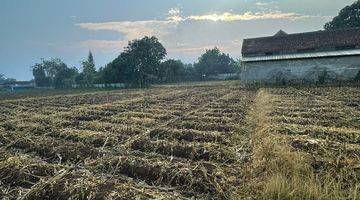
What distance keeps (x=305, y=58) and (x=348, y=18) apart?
2754cm

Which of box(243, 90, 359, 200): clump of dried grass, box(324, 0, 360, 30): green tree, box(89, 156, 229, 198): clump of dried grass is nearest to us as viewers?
box(243, 90, 359, 200): clump of dried grass

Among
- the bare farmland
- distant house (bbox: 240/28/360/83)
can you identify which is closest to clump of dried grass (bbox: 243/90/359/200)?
the bare farmland

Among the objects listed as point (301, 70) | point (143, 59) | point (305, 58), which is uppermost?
point (143, 59)

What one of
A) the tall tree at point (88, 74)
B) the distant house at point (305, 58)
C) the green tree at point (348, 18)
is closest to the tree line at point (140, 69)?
the tall tree at point (88, 74)

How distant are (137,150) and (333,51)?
29826mm

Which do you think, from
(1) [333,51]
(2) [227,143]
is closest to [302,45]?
(1) [333,51]

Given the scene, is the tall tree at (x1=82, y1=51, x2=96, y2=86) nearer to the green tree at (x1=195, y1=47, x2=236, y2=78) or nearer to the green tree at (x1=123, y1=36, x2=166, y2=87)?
the green tree at (x1=123, y1=36, x2=166, y2=87)

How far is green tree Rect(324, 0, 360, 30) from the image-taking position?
164 ft

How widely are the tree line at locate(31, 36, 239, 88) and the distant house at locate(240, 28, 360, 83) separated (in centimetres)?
2338

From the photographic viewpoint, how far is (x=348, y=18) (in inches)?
2020

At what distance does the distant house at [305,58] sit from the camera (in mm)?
28844

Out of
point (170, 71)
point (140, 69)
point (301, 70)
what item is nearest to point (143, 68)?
point (140, 69)

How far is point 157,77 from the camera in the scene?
59969 mm

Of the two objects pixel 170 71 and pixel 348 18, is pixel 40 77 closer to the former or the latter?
pixel 170 71
